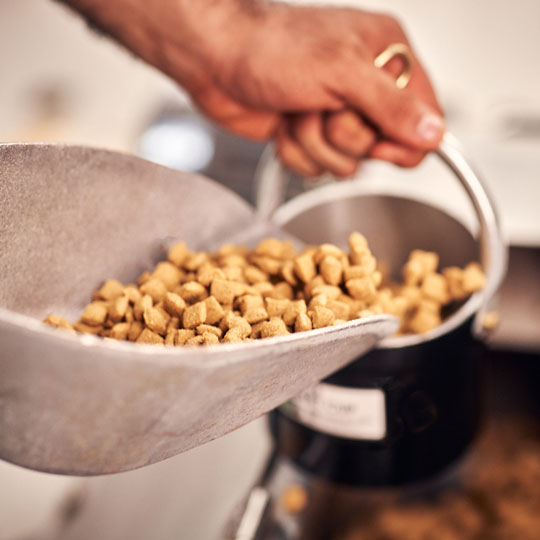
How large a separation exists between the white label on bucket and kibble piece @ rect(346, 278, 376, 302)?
0.09 m

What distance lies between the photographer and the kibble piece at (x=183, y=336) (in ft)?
1.19

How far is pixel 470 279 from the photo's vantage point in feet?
1.73

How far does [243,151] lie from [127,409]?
97cm

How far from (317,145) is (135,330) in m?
0.36

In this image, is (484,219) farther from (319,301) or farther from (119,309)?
(119,309)

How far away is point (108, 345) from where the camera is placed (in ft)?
0.81

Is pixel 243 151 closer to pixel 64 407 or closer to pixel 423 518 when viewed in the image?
pixel 423 518

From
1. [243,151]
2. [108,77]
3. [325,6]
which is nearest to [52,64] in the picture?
[108,77]

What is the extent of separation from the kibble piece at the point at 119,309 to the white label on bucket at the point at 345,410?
17 cm

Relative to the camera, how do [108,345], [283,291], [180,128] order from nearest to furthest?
1. [108,345]
2. [283,291]
3. [180,128]

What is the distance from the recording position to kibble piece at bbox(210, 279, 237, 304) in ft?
1.32

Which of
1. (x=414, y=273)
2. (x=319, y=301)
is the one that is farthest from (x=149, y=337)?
(x=414, y=273)

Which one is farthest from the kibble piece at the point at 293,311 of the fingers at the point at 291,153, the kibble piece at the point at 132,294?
the fingers at the point at 291,153

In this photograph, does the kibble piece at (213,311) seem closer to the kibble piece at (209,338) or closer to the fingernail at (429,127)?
the kibble piece at (209,338)
